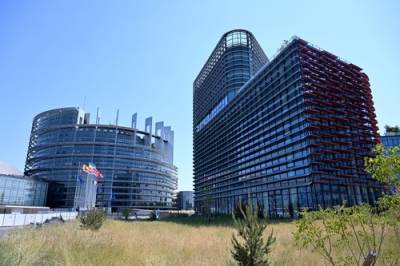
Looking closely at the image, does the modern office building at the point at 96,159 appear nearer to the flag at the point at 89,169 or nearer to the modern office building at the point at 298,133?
the flag at the point at 89,169

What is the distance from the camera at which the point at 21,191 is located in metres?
81.0

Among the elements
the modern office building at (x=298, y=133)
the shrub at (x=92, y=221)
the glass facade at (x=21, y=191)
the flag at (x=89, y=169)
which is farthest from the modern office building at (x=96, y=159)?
the shrub at (x=92, y=221)

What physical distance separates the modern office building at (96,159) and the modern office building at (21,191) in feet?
21.4

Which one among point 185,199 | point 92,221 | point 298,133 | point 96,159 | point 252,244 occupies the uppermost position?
point 96,159

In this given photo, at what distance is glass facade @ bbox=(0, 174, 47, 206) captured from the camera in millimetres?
75000

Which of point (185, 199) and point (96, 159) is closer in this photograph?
point (96, 159)

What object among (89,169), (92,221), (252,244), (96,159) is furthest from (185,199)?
(252,244)

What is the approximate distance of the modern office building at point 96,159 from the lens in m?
98.3

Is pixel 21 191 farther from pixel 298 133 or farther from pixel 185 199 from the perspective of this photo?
pixel 185 199

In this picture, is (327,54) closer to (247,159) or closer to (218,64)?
(247,159)

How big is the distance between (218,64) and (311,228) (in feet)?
329

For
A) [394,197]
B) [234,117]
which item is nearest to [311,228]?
[394,197]

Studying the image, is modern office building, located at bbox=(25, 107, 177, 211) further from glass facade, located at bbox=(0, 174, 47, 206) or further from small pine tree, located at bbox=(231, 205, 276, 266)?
small pine tree, located at bbox=(231, 205, 276, 266)

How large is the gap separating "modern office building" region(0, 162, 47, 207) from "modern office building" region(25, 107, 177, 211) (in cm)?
653
